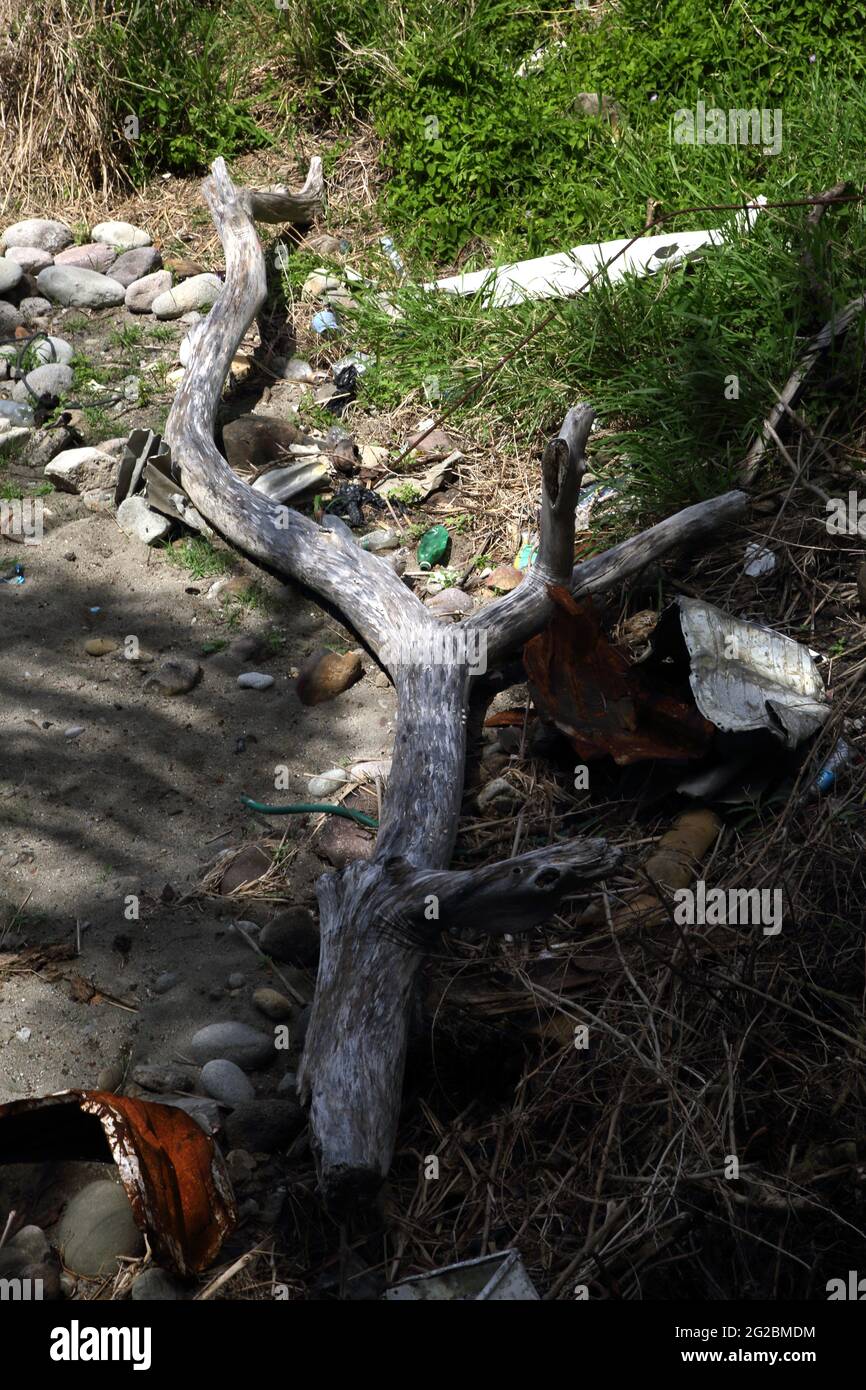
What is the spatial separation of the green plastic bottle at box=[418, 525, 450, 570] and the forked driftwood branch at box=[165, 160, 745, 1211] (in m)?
0.33

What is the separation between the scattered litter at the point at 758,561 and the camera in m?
3.58

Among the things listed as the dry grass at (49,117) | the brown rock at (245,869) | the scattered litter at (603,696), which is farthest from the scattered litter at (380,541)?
the dry grass at (49,117)

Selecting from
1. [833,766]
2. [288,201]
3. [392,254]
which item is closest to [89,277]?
[288,201]

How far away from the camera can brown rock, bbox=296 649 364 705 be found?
368 cm

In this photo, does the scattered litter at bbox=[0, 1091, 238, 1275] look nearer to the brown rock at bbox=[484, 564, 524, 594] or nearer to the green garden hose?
the green garden hose

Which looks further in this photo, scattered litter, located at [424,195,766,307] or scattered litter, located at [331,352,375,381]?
scattered litter, located at [331,352,375,381]

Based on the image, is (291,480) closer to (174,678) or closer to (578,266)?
(174,678)

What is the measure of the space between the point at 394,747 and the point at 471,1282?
4.65 feet

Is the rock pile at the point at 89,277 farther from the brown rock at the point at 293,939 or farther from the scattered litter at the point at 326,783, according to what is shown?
the brown rock at the point at 293,939

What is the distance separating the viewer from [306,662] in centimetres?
384

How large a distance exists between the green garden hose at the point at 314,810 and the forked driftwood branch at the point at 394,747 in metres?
0.20

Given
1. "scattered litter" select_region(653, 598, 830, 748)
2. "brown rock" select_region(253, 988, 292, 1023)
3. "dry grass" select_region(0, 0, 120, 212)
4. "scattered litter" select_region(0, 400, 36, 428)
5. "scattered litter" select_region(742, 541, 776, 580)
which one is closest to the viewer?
"brown rock" select_region(253, 988, 292, 1023)

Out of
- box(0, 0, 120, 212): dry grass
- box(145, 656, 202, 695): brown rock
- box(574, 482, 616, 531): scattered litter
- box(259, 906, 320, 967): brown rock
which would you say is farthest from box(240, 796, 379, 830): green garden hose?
box(0, 0, 120, 212): dry grass

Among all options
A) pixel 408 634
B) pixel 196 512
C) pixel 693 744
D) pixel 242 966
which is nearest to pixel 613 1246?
pixel 242 966
